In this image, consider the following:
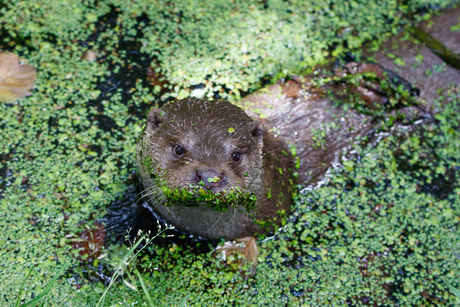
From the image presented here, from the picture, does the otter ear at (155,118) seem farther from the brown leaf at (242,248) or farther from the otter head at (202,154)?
the brown leaf at (242,248)

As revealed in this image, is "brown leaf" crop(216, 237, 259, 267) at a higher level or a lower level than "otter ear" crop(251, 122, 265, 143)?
lower

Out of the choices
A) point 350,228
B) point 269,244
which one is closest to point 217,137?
point 269,244

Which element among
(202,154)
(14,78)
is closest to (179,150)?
(202,154)

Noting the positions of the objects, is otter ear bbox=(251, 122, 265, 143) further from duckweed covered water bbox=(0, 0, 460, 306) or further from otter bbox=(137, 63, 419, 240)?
duckweed covered water bbox=(0, 0, 460, 306)

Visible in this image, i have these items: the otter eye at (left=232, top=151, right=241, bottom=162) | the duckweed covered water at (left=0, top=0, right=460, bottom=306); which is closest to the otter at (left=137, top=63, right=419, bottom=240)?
the otter eye at (left=232, top=151, right=241, bottom=162)

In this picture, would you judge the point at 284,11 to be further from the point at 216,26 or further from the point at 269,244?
the point at 269,244
